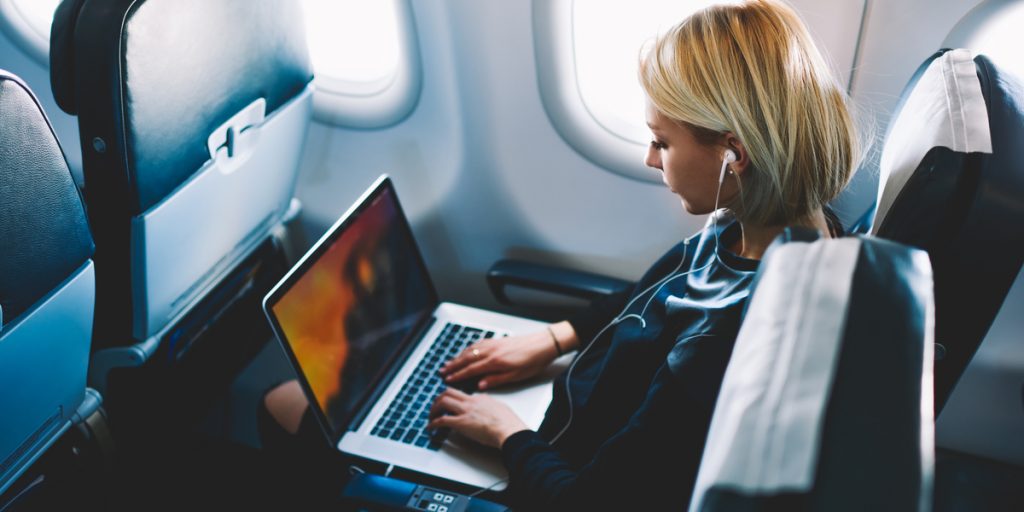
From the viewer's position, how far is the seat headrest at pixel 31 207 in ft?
3.65

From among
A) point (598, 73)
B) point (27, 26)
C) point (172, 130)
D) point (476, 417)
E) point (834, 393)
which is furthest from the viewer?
point (27, 26)

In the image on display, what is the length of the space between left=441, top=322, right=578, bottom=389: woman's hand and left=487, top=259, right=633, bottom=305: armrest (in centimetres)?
19

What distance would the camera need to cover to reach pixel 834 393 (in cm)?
60

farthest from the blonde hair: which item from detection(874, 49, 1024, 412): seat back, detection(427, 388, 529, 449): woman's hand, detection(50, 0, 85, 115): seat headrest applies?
detection(50, 0, 85, 115): seat headrest

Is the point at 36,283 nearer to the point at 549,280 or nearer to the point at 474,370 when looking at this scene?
the point at 474,370

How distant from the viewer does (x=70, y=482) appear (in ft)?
5.06

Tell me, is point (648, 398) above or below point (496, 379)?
above

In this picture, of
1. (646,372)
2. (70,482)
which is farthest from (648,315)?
(70,482)

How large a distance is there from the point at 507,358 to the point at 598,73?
0.71 m

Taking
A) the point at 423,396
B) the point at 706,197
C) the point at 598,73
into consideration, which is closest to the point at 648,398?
the point at 706,197

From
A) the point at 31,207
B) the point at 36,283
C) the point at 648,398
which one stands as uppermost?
the point at 31,207

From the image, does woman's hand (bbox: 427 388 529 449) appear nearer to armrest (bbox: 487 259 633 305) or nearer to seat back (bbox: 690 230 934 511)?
armrest (bbox: 487 259 633 305)

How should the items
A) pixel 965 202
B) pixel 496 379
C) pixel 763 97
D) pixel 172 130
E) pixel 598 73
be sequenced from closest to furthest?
pixel 965 202 → pixel 763 97 → pixel 172 130 → pixel 496 379 → pixel 598 73

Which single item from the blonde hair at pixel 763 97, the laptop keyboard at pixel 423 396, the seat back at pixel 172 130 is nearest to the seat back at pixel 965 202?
the blonde hair at pixel 763 97
